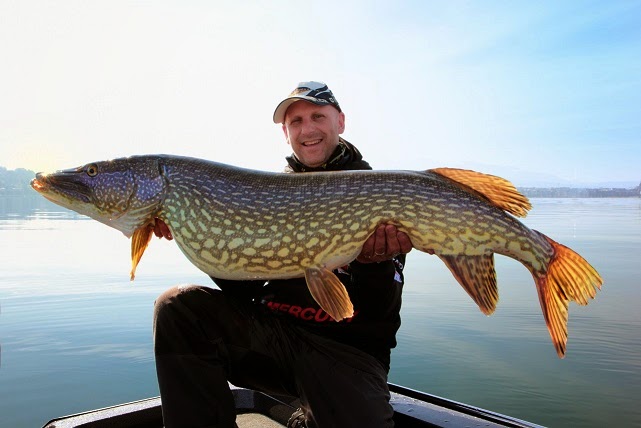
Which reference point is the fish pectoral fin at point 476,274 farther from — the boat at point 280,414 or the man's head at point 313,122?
the man's head at point 313,122

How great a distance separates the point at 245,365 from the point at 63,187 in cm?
133

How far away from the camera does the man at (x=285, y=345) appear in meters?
2.30

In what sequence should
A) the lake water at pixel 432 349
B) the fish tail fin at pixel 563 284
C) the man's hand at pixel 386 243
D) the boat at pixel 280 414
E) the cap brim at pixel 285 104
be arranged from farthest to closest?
the lake water at pixel 432 349 → the cap brim at pixel 285 104 → the boat at pixel 280 414 → the man's hand at pixel 386 243 → the fish tail fin at pixel 563 284

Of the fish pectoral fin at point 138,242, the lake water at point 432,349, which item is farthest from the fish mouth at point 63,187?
the lake water at point 432,349

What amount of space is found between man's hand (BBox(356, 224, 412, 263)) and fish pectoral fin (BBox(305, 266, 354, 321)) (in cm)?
24

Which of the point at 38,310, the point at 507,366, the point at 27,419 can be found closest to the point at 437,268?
the point at 507,366

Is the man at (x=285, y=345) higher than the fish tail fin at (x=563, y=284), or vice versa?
the fish tail fin at (x=563, y=284)

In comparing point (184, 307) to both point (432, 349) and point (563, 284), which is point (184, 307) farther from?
point (432, 349)

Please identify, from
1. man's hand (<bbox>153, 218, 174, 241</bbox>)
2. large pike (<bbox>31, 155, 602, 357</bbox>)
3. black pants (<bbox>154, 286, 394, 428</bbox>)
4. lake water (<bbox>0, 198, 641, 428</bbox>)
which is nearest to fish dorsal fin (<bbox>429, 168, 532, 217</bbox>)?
large pike (<bbox>31, 155, 602, 357</bbox>)

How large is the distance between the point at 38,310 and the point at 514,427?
714 centimetres

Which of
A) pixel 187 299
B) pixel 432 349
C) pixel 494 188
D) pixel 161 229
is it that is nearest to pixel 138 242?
pixel 161 229

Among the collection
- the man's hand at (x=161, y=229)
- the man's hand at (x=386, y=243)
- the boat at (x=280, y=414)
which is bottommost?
the boat at (x=280, y=414)

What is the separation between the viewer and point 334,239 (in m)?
2.39

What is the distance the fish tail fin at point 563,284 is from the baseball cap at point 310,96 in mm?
1609
